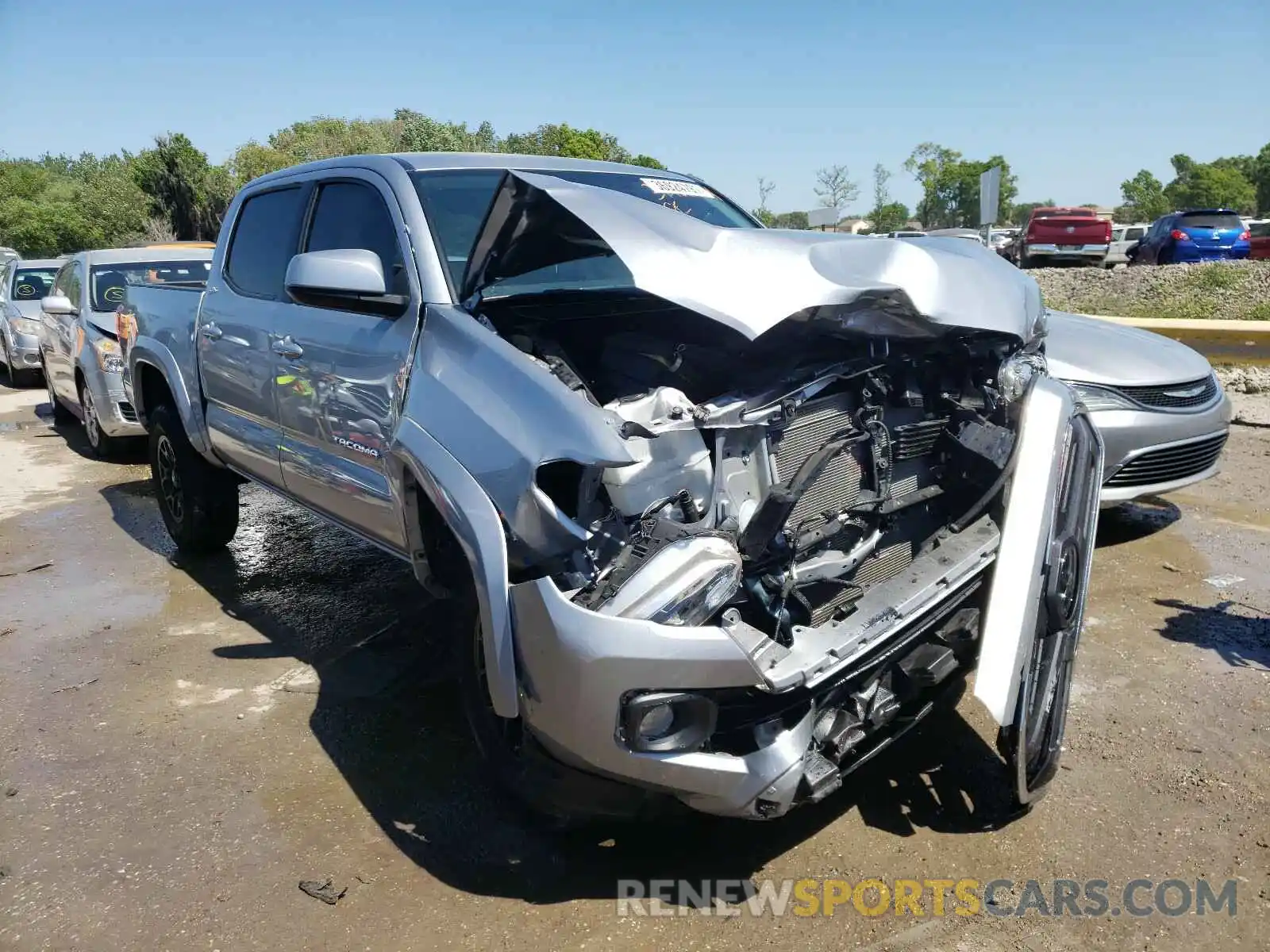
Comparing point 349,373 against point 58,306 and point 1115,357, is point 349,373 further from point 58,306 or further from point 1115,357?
point 58,306

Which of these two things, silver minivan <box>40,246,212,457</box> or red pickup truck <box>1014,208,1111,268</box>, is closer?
silver minivan <box>40,246,212,457</box>

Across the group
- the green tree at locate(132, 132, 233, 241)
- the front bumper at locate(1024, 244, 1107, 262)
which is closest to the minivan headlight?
the front bumper at locate(1024, 244, 1107, 262)

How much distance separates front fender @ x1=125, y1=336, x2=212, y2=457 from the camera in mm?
4855

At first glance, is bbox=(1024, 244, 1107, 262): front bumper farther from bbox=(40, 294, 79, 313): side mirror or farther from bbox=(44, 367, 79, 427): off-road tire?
bbox=(40, 294, 79, 313): side mirror

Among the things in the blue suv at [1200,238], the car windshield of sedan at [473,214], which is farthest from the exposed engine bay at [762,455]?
the blue suv at [1200,238]

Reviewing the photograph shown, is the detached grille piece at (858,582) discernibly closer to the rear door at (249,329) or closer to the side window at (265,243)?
the rear door at (249,329)

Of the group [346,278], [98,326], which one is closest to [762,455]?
[346,278]

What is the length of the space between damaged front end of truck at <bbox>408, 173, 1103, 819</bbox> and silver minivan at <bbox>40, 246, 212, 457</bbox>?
5689mm

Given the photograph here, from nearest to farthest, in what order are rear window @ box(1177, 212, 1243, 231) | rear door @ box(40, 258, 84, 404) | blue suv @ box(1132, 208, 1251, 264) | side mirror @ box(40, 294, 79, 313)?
side mirror @ box(40, 294, 79, 313), rear door @ box(40, 258, 84, 404), blue suv @ box(1132, 208, 1251, 264), rear window @ box(1177, 212, 1243, 231)

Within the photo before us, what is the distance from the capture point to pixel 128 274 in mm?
8398

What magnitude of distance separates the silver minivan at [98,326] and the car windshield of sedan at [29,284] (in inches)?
158

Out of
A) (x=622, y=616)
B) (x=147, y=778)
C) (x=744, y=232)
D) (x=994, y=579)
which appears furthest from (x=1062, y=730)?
(x=147, y=778)

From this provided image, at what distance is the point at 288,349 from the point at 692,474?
2.05m

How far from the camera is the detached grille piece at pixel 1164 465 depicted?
15.6 feet
